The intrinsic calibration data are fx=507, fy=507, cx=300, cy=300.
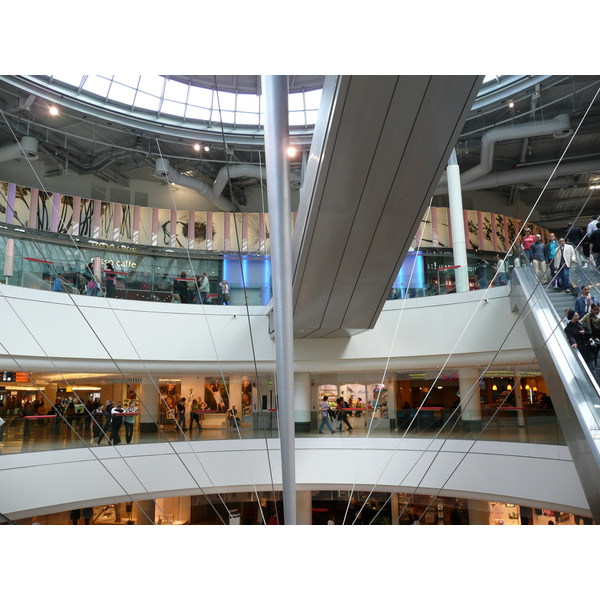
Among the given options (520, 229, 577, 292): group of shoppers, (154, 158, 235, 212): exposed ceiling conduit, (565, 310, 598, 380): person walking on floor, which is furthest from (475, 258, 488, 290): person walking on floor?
(154, 158, 235, 212): exposed ceiling conduit

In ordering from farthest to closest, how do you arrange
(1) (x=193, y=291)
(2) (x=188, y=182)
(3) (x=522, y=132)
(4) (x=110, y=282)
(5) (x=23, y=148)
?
(2) (x=188, y=182) < (5) (x=23, y=148) < (3) (x=522, y=132) < (1) (x=193, y=291) < (4) (x=110, y=282)

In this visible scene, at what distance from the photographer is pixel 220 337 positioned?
16281 millimetres

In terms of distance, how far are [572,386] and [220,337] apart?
10.9m

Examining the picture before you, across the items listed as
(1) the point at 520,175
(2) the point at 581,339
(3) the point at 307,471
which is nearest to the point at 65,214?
(3) the point at 307,471

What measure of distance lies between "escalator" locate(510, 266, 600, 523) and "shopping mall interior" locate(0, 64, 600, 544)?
0.16ft

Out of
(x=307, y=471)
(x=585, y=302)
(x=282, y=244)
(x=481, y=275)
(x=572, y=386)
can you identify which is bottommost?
(x=307, y=471)

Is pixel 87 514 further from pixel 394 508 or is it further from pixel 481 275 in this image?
pixel 481 275

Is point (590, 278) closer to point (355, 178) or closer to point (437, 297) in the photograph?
point (355, 178)

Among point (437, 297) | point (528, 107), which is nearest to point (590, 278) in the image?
point (437, 297)

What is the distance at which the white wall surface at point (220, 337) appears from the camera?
1361cm

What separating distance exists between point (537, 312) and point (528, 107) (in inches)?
432

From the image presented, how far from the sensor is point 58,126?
62.7 feet

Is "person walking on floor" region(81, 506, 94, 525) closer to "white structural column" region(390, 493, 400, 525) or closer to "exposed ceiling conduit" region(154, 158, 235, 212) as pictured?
"white structural column" region(390, 493, 400, 525)

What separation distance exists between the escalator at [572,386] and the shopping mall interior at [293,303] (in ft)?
0.16
